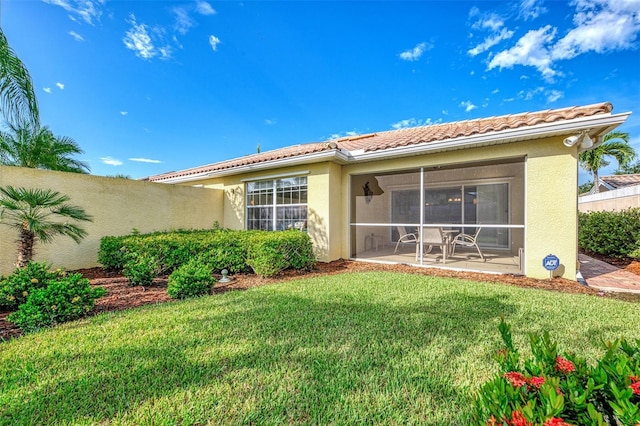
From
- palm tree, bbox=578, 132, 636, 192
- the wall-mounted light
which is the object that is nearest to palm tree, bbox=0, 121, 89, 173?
the wall-mounted light

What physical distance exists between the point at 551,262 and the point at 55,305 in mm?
Answer: 9920

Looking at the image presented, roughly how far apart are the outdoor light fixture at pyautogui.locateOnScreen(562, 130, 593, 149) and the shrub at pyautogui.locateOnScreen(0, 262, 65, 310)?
36.3ft

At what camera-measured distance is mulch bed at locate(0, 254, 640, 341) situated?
4.95 metres

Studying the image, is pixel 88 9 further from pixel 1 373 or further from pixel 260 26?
pixel 1 373

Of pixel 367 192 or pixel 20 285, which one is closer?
pixel 20 285

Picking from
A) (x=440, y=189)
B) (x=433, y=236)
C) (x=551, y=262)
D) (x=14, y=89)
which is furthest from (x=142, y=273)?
(x=440, y=189)

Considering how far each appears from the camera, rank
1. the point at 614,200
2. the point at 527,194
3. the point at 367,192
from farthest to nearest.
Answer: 1. the point at 614,200
2. the point at 367,192
3. the point at 527,194

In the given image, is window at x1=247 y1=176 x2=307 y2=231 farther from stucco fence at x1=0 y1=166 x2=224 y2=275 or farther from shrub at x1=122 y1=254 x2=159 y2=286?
shrub at x1=122 y1=254 x2=159 y2=286

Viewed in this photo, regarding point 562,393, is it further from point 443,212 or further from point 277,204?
point 443,212

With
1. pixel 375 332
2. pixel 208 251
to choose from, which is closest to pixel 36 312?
pixel 208 251

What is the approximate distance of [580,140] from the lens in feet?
19.4

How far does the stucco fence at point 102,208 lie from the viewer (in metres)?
6.95

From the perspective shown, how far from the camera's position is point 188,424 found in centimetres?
198

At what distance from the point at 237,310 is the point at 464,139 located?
22.0ft
